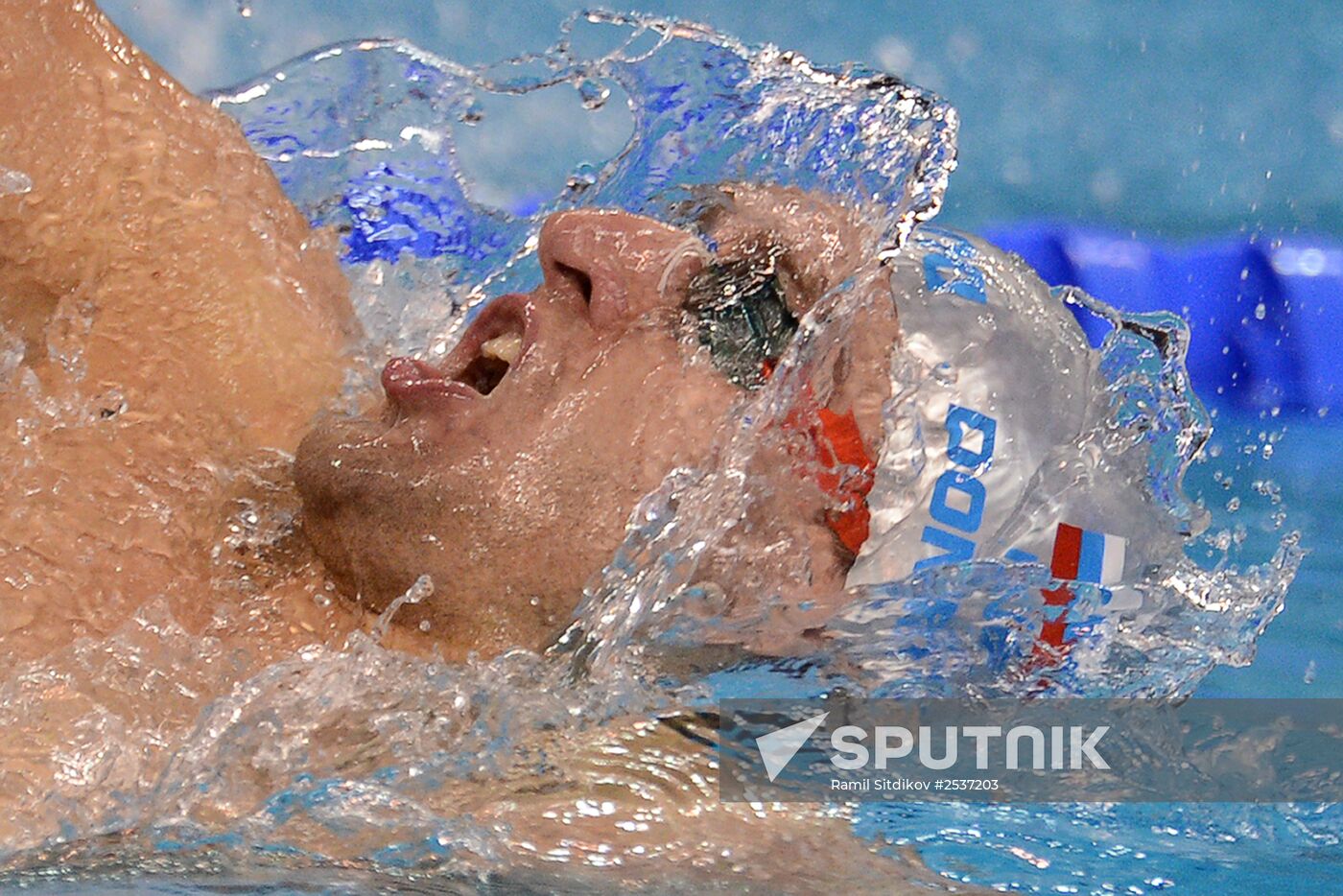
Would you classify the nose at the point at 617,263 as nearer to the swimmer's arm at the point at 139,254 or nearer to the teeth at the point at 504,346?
the teeth at the point at 504,346

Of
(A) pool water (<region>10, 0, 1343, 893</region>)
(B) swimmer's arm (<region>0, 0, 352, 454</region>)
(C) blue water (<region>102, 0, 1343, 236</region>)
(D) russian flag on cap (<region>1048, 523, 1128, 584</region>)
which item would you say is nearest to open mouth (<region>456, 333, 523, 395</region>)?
(B) swimmer's arm (<region>0, 0, 352, 454</region>)

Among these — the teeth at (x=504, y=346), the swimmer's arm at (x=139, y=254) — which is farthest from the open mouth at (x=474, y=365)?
the swimmer's arm at (x=139, y=254)

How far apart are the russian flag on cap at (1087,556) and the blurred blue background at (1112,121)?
158cm

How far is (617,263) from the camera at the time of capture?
127 centimetres

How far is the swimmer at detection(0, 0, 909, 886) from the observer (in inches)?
47.9

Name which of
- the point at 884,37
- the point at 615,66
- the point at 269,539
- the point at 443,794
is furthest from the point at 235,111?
the point at 884,37

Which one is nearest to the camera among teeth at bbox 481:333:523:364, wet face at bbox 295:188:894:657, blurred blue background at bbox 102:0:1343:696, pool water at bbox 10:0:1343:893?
wet face at bbox 295:188:894:657

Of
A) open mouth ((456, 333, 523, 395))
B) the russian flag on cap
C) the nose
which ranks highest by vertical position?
the nose

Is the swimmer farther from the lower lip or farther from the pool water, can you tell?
the pool water

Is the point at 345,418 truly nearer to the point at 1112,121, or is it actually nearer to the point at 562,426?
the point at 562,426

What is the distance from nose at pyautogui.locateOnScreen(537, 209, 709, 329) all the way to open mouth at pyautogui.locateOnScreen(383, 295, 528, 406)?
0.05 m

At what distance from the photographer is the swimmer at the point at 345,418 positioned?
1.22 metres

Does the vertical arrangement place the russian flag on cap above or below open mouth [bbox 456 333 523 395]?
below

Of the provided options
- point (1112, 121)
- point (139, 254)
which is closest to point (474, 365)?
point (139, 254)
